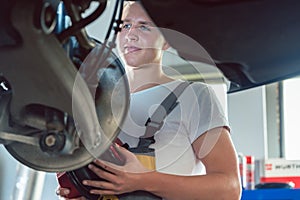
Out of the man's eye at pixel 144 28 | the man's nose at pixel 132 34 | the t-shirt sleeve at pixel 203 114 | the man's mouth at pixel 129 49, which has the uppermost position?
the man's eye at pixel 144 28

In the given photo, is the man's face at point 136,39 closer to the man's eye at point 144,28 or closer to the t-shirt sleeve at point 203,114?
the man's eye at point 144,28

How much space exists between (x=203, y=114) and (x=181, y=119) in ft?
0.13

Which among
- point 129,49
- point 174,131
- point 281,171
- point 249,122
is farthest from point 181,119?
point 249,122

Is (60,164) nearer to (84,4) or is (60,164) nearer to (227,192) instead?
(84,4)

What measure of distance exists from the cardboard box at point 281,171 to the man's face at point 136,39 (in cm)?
214

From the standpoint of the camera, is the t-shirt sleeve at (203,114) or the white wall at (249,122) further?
the white wall at (249,122)

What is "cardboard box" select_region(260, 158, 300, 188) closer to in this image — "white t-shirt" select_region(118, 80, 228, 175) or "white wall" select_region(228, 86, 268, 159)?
"white wall" select_region(228, 86, 268, 159)

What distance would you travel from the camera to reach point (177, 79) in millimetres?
1077

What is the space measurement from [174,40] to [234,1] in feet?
0.36

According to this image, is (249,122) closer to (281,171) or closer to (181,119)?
(281,171)

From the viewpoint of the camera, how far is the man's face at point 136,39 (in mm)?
966

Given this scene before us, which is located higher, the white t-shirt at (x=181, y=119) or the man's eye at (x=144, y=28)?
the man's eye at (x=144, y=28)

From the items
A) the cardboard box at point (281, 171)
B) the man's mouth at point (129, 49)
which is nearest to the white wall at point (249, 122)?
the cardboard box at point (281, 171)

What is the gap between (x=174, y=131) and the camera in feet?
3.35
